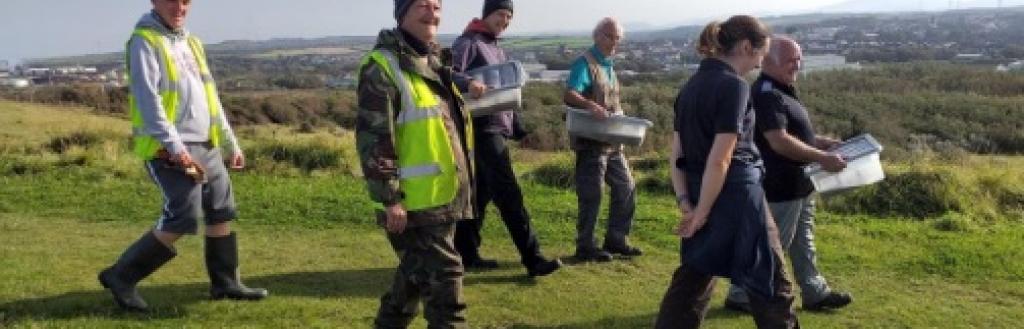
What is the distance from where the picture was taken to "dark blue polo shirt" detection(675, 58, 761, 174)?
3.82 m

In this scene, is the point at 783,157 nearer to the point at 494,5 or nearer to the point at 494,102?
the point at 494,102

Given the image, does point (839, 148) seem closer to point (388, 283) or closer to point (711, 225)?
point (711, 225)

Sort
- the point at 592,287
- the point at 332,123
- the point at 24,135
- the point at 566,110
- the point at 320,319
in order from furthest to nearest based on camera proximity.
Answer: the point at 332,123, the point at 24,135, the point at 566,110, the point at 592,287, the point at 320,319

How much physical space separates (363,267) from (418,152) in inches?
102

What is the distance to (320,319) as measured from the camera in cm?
499

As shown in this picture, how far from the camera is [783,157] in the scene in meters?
4.84

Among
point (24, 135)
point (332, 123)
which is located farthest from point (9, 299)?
point (332, 123)

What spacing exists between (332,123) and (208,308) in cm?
3443

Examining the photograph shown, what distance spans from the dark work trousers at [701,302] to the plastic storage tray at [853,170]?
0.89m

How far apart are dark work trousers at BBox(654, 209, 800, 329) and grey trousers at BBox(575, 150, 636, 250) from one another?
7.08ft

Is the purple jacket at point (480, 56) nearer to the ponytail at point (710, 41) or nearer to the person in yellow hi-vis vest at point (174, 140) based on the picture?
the person in yellow hi-vis vest at point (174, 140)

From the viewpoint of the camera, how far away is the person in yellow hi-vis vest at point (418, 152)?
12.4 feet

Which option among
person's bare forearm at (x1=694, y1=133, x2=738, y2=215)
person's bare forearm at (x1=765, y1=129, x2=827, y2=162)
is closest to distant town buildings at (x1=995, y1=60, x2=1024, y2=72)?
person's bare forearm at (x1=765, y1=129, x2=827, y2=162)

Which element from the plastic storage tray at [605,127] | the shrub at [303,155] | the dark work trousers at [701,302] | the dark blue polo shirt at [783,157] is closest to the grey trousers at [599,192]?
the plastic storage tray at [605,127]
